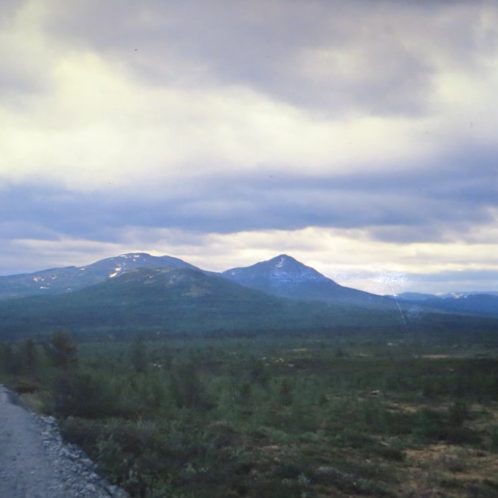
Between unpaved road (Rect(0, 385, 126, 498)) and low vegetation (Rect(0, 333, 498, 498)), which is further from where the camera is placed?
low vegetation (Rect(0, 333, 498, 498))

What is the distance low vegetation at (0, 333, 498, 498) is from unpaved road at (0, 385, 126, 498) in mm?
547

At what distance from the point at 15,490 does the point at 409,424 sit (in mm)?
26032

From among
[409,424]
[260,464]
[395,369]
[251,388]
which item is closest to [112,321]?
[395,369]

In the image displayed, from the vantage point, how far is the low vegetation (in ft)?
52.9

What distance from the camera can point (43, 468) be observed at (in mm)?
15297

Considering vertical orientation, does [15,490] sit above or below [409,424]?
above

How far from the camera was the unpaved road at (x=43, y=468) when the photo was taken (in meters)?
13.4

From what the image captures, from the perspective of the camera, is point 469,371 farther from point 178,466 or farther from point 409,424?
point 178,466

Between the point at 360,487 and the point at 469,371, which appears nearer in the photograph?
the point at 360,487

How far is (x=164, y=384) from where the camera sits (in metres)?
41.6

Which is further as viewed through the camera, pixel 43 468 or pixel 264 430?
pixel 264 430

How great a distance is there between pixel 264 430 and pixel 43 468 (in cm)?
1420

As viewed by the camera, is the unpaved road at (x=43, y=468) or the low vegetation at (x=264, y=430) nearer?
the unpaved road at (x=43, y=468)

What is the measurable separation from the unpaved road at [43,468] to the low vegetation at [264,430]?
21.5 inches
